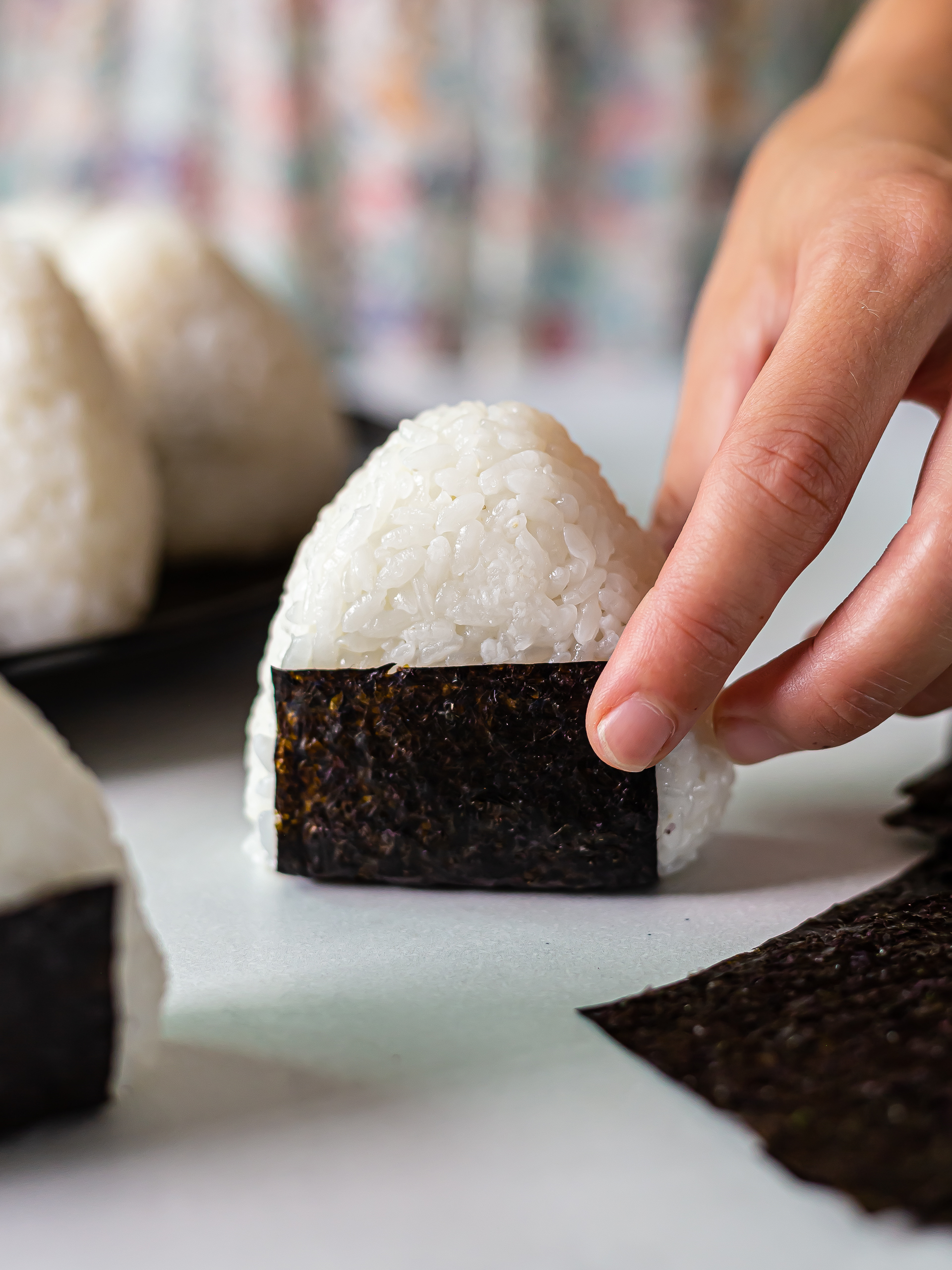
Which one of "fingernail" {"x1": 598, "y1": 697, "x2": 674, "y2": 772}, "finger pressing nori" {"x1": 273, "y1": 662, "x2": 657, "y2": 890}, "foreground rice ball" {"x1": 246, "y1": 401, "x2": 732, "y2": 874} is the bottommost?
"finger pressing nori" {"x1": 273, "y1": 662, "x2": 657, "y2": 890}

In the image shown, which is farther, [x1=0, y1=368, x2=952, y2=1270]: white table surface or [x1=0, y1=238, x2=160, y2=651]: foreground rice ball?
[x1=0, y1=238, x2=160, y2=651]: foreground rice ball

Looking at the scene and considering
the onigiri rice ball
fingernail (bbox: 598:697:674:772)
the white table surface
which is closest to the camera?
the white table surface

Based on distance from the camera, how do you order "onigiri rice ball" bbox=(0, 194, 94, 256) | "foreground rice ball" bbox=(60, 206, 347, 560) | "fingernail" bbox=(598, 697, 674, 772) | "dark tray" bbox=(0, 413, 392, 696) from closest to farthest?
"fingernail" bbox=(598, 697, 674, 772), "dark tray" bbox=(0, 413, 392, 696), "foreground rice ball" bbox=(60, 206, 347, 560), "onigiri rice ball" bbox=(0, 194, 94, 256)

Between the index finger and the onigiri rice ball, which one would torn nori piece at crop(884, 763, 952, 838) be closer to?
the index finger

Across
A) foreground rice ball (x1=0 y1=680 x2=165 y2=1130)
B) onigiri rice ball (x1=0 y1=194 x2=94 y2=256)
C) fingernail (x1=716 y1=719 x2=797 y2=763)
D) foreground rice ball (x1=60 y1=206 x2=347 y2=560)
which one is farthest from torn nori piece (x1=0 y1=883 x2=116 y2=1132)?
onigiri rice ball (x1=0 y1=194 x2=94 y2=256)

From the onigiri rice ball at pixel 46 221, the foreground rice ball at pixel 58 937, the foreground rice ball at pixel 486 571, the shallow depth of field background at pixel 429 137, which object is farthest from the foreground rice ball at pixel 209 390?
the shallow depth of field background at pixel 429 137

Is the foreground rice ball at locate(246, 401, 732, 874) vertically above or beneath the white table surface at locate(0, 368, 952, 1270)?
above

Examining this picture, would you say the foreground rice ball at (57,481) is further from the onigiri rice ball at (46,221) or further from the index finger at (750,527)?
the index finger at (750,527)
